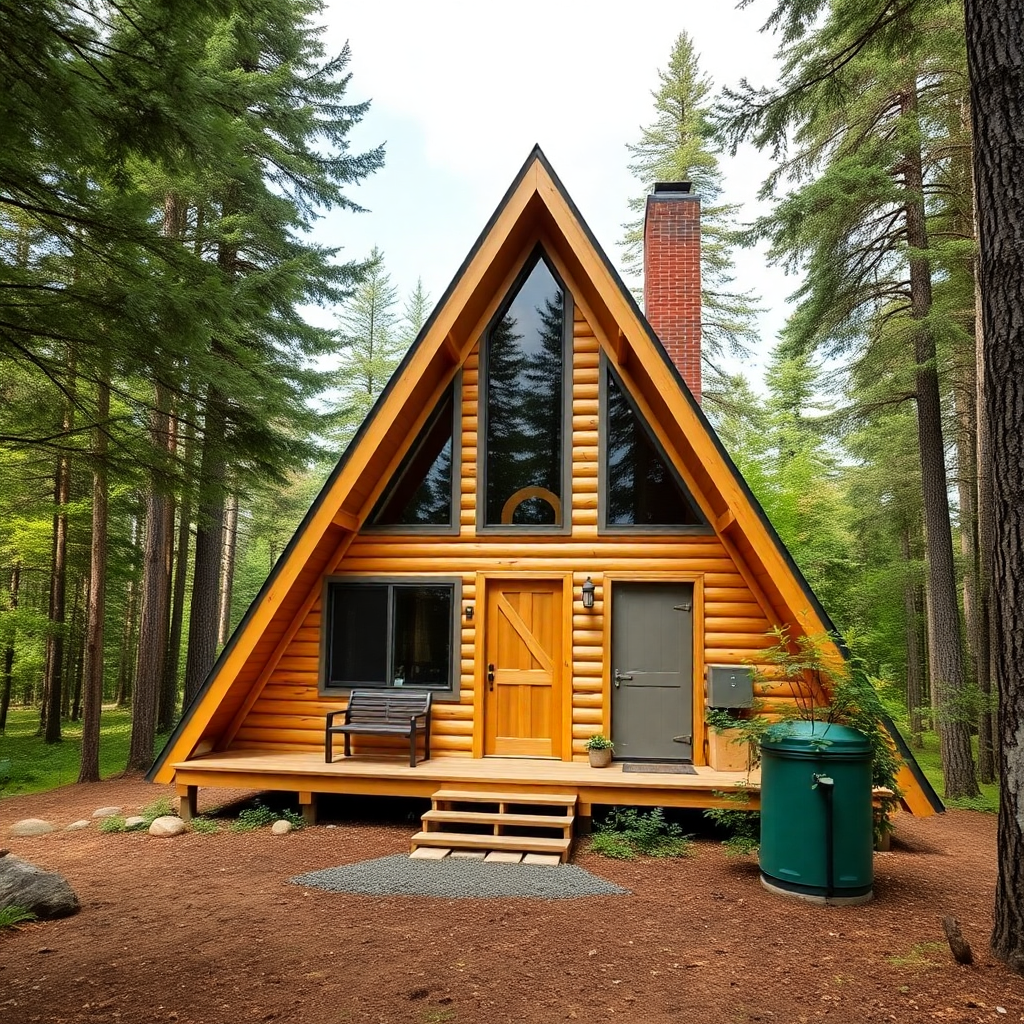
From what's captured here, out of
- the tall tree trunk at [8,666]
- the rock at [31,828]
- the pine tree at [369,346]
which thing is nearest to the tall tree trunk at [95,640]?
the rock at [31,828]

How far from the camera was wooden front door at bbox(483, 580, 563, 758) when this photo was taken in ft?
24.2

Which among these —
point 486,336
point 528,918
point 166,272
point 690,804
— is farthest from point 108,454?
point 690,804

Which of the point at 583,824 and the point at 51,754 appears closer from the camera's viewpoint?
the point at 583,824

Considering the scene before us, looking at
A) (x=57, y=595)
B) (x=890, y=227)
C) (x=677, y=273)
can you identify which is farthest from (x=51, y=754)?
(x=890, y=227)

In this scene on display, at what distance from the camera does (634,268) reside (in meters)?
21.3

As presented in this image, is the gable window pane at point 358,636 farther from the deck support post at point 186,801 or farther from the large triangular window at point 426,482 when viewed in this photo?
the deck support post at point 186,801

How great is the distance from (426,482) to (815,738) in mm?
4625

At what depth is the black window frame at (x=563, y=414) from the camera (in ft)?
24.8

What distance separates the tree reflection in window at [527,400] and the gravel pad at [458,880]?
11.3 feet

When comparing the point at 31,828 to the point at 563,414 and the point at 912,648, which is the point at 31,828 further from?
the point at 912,648

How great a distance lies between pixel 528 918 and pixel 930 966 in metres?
2.19

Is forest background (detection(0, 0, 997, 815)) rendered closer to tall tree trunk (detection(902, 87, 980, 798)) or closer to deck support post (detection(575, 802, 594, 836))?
tall tree trunk (detection(902, 87, 980, 798))

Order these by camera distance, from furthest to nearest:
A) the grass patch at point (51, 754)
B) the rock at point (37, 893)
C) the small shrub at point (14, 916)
→ the grass patch at point (51, 754) → the rock at point (37, 893) → the small shrub at point (14, 916)

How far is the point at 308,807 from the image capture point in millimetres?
6852
